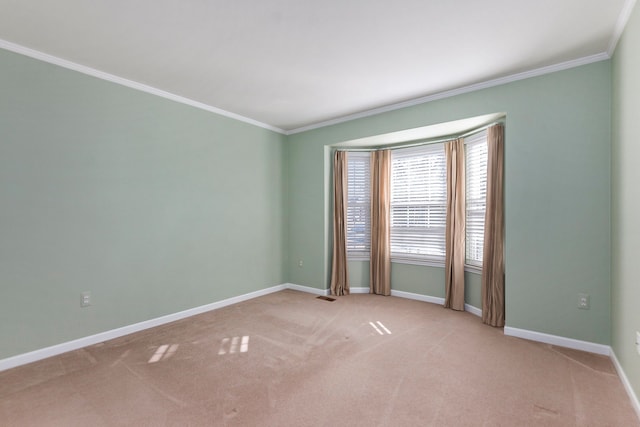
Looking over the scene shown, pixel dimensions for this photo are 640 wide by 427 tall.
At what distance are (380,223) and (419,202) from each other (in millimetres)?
672

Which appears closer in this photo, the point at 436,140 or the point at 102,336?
the point at 102,336

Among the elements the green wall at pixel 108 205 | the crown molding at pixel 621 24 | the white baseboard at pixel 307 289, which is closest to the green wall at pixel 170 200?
the green wall at pixel 108 205

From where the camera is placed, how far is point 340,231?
488cm

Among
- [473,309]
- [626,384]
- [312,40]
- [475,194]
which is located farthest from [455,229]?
[312,40]

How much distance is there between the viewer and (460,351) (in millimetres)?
2791

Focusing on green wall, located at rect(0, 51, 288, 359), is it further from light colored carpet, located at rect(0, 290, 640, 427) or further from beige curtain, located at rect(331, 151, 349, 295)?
beige curtain, located at rect(331, 151, 349, 295)

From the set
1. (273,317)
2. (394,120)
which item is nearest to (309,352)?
(273,317)

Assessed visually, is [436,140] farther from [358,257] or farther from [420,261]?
[358,257]

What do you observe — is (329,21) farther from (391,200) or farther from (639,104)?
(391,200)

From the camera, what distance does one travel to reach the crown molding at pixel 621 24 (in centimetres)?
205

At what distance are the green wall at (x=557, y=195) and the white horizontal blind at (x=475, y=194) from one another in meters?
0.58

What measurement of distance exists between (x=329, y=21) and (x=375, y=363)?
2790 mm

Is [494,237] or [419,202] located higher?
[419,202]

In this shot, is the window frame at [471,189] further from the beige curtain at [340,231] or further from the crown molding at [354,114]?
the beige curtain at [340,231]
